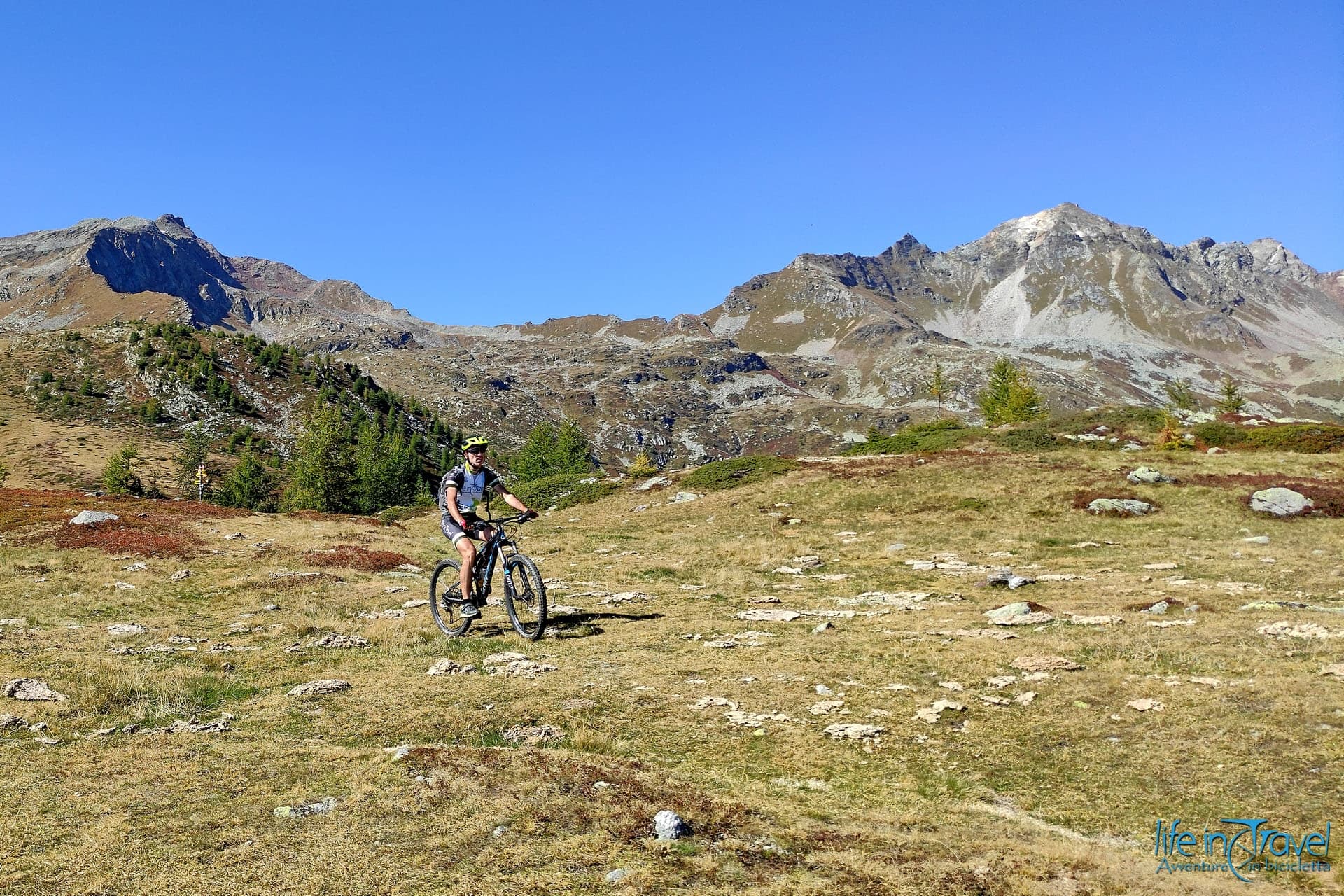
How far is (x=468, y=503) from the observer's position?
1462 cm

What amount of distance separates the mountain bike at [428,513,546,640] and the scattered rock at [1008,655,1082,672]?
27.0 feet

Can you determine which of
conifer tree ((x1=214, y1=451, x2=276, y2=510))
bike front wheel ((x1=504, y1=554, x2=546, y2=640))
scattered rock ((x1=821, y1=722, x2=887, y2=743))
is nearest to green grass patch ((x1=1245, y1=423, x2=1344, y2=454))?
scattered rock ((x1=821, y1=722, x2=887, y2=743))

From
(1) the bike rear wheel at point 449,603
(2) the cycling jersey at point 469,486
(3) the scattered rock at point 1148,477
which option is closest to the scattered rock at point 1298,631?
(2) the cycling jersey at point 469,486

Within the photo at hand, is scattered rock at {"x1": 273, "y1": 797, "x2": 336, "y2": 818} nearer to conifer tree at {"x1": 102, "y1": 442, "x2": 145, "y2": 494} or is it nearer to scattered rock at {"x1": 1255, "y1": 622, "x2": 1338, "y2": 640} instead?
scattered rock at {"x1": 1255, "y1": 622, "x2": 1338, "y2": 640}

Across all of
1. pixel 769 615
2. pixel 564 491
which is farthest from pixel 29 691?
pixel 564 491

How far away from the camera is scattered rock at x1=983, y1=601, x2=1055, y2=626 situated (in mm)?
14250

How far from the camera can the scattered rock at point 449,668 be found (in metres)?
11.9

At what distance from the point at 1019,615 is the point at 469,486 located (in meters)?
11.5

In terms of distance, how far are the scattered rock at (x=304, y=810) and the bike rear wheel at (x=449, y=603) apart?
786 centimetres

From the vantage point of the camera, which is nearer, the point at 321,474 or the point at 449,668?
the point at 449,668

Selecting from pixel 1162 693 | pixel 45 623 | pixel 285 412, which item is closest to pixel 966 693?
pixel 1162 693

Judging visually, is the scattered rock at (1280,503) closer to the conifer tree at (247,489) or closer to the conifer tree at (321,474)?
the conifer tree at (321,474)

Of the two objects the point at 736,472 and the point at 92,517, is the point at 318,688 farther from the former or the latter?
the point at 736,472

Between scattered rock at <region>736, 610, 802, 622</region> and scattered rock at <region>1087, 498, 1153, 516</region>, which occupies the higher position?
scattered rock at <region>1087, 498, 1153, 516</region>
